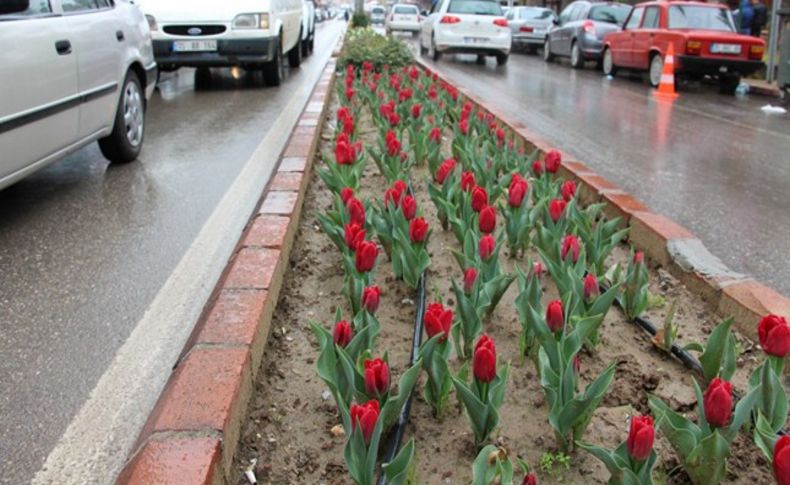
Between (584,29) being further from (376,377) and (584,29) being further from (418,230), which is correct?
(376,377)

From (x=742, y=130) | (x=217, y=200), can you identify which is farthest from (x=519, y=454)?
(x=742, y=130)

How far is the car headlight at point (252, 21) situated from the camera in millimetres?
11422

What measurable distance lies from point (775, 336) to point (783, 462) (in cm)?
71

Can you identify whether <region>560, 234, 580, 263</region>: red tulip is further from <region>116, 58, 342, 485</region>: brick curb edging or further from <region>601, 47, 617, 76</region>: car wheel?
<region>601, 47, 617, 76</region>: car wheel

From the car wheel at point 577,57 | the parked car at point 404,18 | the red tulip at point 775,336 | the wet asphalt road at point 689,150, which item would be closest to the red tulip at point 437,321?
the red tulip at point 775,336

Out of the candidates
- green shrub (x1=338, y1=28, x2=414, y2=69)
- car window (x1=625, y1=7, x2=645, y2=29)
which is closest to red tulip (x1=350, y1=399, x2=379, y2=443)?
green shrub (x1=338, y1=28, x2=414, y2=69)

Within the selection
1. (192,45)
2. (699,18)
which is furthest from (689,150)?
(699,18)

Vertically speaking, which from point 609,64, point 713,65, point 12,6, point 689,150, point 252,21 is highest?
point 12,6

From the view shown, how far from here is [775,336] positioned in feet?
7.25

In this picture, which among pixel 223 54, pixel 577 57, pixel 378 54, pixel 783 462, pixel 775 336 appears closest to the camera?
pixel 783 462

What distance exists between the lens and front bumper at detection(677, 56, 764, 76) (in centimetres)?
1442

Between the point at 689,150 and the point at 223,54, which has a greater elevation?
the point at 223,54

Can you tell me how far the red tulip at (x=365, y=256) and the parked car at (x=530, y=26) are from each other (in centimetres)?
2439

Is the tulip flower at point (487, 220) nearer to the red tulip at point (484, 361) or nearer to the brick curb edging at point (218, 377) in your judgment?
the brick curb edging at point (218, 377)
